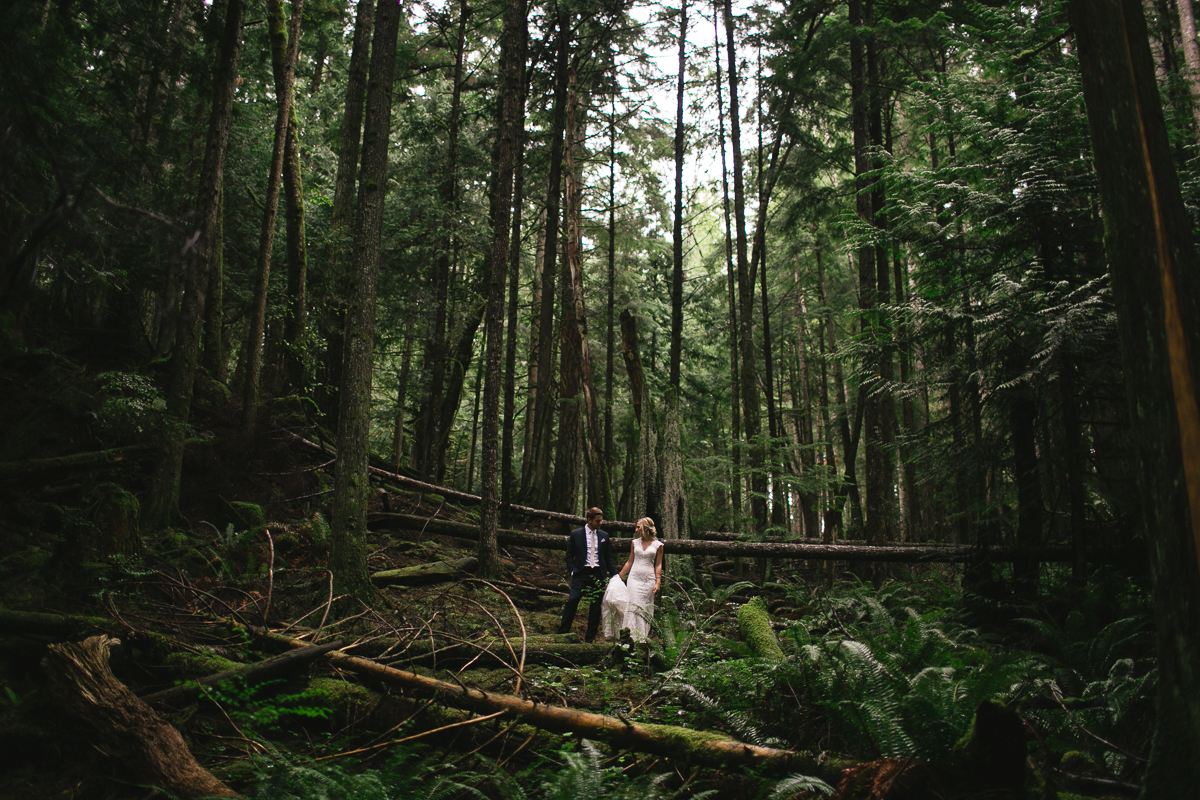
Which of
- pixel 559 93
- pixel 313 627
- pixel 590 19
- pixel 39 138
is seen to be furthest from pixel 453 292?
pixel 39 138

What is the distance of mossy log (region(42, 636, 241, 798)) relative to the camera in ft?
12.9

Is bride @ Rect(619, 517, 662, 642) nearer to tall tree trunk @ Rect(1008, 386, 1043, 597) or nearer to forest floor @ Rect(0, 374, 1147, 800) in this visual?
forest floor @ Rect(0, 374, 1147, 800)

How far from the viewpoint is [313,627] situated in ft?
23.0

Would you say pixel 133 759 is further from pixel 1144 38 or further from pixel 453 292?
pixel 453 292

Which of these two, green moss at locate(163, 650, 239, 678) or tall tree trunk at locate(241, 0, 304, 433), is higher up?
tall tree trunk at locate(241, 0, 304, 433)

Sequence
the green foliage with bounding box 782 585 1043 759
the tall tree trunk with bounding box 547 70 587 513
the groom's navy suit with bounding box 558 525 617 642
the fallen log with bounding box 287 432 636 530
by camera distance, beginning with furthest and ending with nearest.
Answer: the tall tree trunk with bounding box 547 70 587 513 → the fallen log with bounding box 287 432 636 530 → the groom's navy suit with bounding box 558 525 617 642 → the green foliage with bounding box 782 585 1043 759

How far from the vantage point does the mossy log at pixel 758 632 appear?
22.0ft

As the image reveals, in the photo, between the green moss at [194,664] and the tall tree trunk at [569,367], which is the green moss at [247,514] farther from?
the tall tree trunk at [569,367]

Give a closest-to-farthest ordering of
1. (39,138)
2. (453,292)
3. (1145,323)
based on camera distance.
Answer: (1145,323), (39,138), (453,292)

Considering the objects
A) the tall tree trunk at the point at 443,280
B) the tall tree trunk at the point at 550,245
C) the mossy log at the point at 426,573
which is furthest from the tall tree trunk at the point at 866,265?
the tall tree trunk at the point at 443,280

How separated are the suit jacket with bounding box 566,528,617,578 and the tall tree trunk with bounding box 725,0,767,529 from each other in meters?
4.74

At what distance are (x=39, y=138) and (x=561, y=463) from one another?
510 inches

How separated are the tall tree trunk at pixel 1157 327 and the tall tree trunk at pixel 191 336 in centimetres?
990

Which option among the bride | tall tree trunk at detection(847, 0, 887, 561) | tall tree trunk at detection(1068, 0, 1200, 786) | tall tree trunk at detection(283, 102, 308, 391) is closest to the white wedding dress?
the bride
